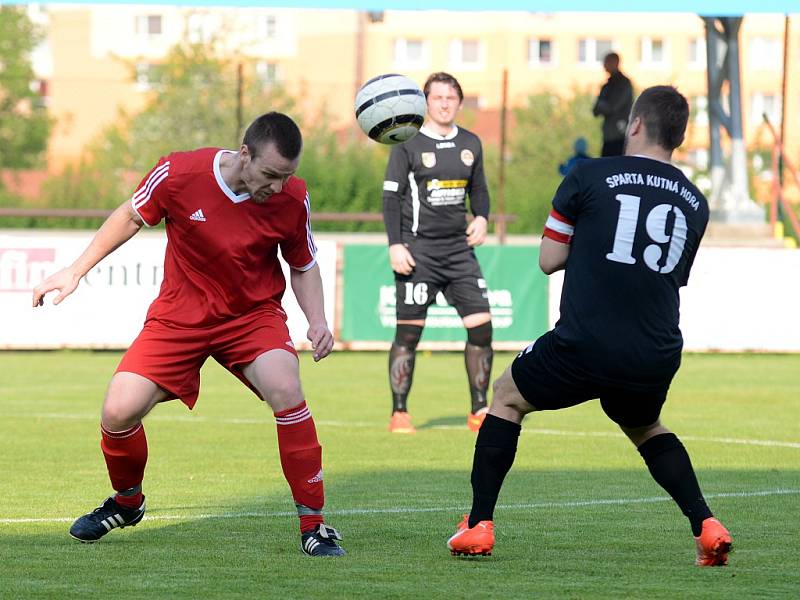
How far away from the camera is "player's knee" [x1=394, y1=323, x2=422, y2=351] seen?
1196cm

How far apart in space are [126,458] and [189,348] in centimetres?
55

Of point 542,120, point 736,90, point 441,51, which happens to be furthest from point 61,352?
point 441,51

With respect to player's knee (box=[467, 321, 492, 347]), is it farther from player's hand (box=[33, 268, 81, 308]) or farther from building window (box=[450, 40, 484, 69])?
building window (box=[450, 40, 484, 69])

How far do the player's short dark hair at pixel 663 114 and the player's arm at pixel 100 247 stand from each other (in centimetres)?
215

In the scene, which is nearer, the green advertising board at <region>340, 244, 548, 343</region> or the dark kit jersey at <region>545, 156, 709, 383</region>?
the dark kit jersey at <region>545, 156, 709, 383</region>

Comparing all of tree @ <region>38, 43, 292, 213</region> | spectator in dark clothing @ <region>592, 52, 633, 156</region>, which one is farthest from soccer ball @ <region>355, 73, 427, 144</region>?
tree @ <region>38, 43, 292, 213</region>

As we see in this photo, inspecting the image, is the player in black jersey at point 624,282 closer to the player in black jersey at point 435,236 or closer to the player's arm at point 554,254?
the player's arm at point 554,254

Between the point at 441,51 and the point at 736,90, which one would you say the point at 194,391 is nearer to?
the point at 736,90

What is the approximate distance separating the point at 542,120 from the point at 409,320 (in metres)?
56.7

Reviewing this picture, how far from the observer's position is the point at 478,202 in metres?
12.0

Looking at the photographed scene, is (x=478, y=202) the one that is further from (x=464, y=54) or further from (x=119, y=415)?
(x=464, y=54)

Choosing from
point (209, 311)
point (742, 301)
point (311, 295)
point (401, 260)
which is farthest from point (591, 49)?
point (209, 311)

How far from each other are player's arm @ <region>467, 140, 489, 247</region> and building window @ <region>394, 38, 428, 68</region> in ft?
269

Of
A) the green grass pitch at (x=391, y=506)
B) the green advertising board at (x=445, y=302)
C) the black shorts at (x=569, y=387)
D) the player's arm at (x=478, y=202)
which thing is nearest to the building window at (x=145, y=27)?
the green advertising board at (x=445, y=302)
